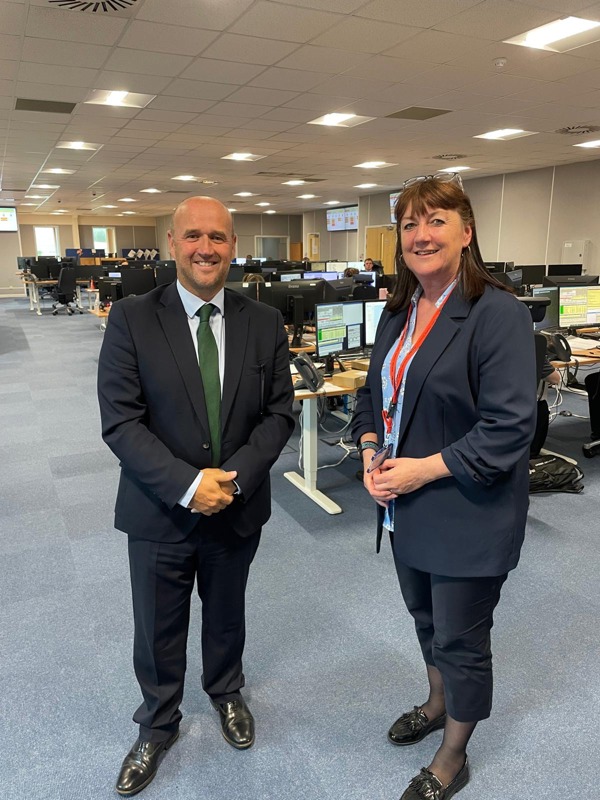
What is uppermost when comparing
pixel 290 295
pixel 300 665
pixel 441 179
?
pixel 441 179

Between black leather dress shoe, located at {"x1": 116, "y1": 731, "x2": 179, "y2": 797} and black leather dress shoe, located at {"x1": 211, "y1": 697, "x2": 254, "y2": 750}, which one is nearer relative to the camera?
black leather dress shoe, located at {"x1": 116, "y1": 731, "x2": 179, "y2": 797}

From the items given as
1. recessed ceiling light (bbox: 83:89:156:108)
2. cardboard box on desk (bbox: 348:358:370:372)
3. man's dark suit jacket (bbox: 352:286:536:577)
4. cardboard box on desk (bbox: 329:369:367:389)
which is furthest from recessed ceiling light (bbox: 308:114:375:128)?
man's dark suit jacket (bbox: 352:286:536:577)

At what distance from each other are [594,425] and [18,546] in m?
4.31

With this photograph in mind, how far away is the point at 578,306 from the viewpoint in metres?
5.18

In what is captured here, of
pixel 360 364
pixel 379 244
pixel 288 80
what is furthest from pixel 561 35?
pixel 379 244

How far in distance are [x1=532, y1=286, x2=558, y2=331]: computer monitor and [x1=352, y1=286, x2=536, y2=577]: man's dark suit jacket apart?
13.3 feet

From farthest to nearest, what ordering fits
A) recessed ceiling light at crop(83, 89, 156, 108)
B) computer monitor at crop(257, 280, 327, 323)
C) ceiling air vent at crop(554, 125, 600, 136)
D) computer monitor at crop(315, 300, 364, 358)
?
ceiling air vent at crop(554, 125, 600, 136)
recessed ceiling light at crop(83, 89, 156, 108)
computer monitor at crop(257, 280, 327, 323)
computer monitor at crop(315, 300, 364, 358)

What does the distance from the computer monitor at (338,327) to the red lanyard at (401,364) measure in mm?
2442

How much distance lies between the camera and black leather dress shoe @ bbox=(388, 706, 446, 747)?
183cm

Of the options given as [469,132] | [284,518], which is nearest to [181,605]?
[284,518]

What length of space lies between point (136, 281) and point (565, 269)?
18.0 ft

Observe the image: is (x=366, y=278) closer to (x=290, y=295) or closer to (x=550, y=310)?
(x=290, y=295)

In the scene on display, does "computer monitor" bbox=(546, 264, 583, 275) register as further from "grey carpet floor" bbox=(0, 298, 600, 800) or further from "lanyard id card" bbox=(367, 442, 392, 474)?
"lanyard id card" bbox=(367, 442, 392, 474)

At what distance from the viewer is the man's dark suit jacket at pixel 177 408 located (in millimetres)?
1496
